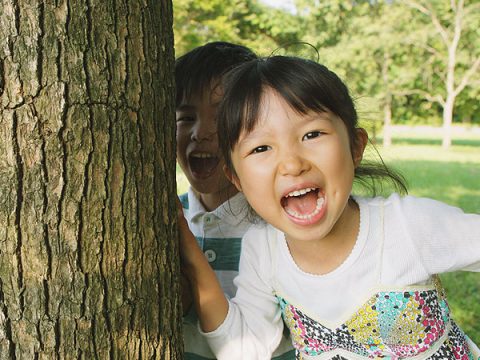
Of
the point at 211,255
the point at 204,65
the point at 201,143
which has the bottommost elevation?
the point at 211,255

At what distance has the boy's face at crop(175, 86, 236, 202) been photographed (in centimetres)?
206

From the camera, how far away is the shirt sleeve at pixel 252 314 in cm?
175

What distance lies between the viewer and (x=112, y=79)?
1.21m

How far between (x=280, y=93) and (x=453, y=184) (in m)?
9.14

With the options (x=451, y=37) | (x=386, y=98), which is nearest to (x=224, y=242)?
(x=451, y=37)

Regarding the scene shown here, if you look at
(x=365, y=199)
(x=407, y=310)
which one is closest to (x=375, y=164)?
(x=365, y=199)

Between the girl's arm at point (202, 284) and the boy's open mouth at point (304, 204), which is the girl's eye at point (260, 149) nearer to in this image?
the boy's open mouth at point (304, 204)

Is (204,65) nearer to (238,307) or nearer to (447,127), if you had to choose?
(238,307)

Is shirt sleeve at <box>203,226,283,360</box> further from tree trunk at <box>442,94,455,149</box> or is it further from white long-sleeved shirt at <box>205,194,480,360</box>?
tree trunk at <box>442,94,455,149</box>

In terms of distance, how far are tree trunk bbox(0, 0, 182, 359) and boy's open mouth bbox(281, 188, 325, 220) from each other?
47 centimetres

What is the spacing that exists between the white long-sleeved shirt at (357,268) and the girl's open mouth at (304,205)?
0.78 feet

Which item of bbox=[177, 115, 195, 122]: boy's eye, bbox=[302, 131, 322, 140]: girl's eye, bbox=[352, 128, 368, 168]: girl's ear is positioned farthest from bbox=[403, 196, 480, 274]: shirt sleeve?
bbox=[177, 115, 195, 122]: boy's eye

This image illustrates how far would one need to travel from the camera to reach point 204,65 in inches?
85.0

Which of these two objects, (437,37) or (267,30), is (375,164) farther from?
(267,30)
